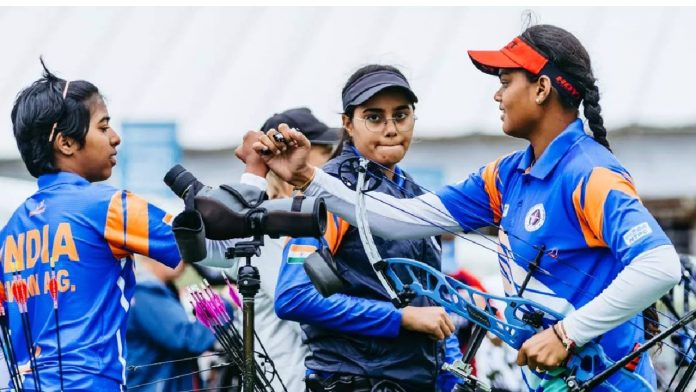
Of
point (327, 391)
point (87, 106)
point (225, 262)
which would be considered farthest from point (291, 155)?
point (327, 391)

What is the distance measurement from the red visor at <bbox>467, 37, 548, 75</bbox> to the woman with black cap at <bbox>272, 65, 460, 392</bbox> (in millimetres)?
472

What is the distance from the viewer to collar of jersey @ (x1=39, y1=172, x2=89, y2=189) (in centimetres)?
381

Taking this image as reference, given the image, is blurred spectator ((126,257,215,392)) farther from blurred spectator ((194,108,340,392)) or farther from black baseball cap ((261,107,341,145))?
black baseball cap ((261,107,341,145))

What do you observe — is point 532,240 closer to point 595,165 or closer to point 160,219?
point 595,165

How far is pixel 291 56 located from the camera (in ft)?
50.9

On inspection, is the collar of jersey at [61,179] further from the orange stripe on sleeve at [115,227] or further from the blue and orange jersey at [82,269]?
the orange stripe on sleeve at [115,227]

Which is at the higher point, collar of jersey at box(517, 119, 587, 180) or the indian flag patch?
collar of jersey at box(517, 119, 587, 180)

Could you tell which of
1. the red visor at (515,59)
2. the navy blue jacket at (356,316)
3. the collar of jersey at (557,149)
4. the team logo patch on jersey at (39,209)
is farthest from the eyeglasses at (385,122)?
the team logo patch on jersey at (39,209)

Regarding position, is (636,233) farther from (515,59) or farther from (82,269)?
(82,269)

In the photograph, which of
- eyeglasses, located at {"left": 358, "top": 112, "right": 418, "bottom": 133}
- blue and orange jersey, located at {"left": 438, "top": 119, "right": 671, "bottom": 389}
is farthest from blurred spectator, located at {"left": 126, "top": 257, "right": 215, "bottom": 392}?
blue and orange jersey, located at {"left": 438, "top": 119, "right": 671, "bottom": 389}

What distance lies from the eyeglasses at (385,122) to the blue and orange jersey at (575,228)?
696 mm

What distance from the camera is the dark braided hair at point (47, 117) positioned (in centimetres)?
383

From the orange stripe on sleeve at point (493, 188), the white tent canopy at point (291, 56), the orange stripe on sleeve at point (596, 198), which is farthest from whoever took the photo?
the white tent canopy at point (291, 56)

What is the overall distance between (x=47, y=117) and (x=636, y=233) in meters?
1.78
